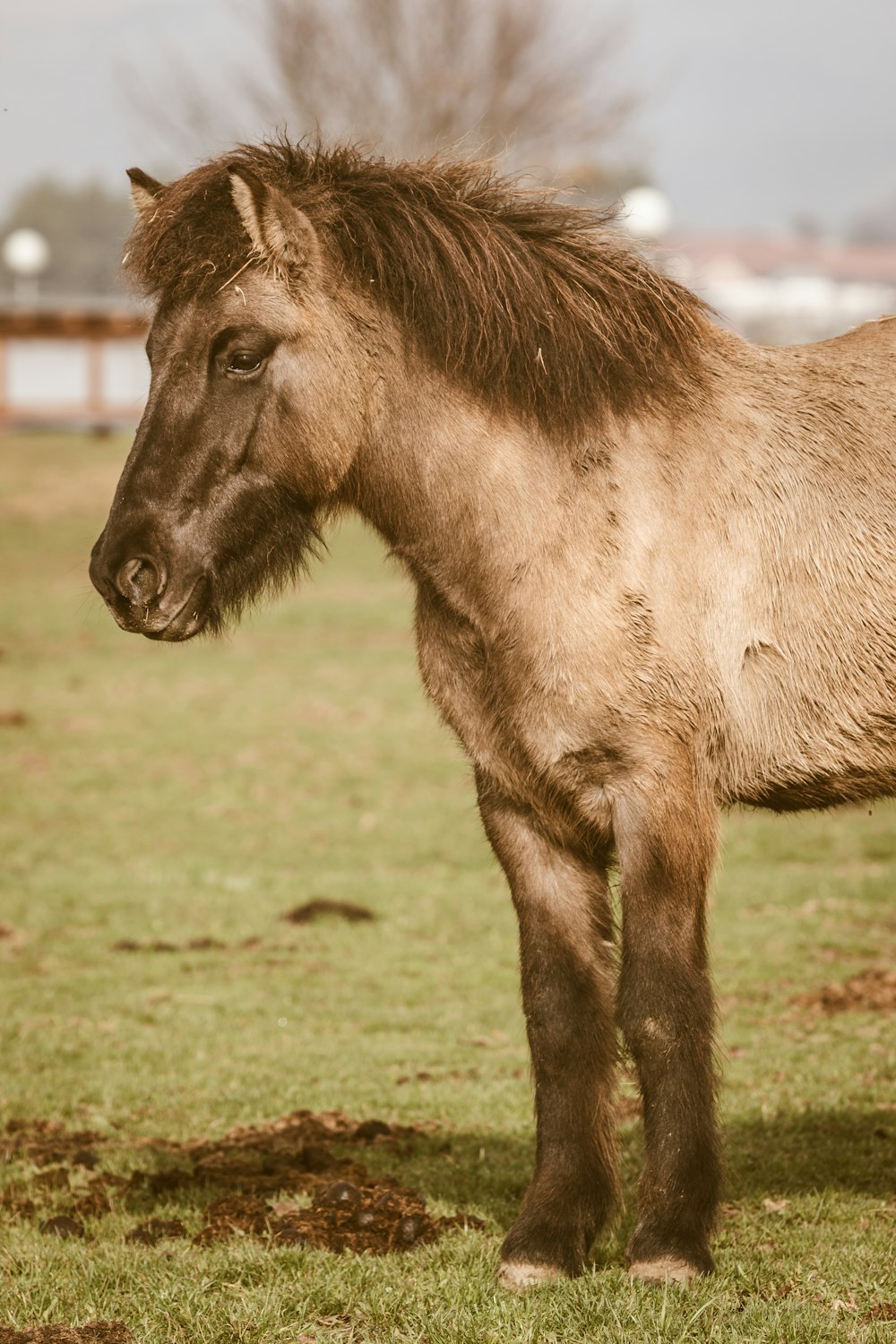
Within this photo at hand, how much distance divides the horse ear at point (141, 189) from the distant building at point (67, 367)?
113 ft

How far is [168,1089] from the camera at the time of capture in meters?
7.04

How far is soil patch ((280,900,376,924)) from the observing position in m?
10.2

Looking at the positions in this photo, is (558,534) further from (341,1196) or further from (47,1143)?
Result: (47,1143)

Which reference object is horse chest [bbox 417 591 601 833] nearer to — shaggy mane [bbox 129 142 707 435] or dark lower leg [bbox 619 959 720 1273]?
dark lower leg [bbox 619 959 720 1273]

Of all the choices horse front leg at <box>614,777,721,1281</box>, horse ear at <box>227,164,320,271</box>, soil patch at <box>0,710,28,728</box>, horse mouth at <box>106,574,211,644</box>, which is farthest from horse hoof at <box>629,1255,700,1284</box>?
soil patch at <box>0,710,28,728</box>

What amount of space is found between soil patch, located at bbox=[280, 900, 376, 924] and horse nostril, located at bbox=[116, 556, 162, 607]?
6.04 meters

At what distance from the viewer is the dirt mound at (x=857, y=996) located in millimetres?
7895

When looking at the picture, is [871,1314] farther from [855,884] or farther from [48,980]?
[855,884]

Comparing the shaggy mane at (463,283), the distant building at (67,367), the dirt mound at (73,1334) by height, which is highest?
the distant building at (67,367)

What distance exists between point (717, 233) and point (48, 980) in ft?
447

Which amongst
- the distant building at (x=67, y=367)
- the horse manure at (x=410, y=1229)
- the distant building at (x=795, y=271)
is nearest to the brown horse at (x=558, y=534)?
the horse manure at (x=410, y=1229)

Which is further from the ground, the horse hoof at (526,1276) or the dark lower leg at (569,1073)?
the dark lower leg at (569,1073)

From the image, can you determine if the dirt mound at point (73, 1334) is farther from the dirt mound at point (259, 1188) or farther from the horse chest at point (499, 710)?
the horse chest at point (499, 710)

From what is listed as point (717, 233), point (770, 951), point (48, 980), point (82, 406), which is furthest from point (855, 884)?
point (717, 233)
